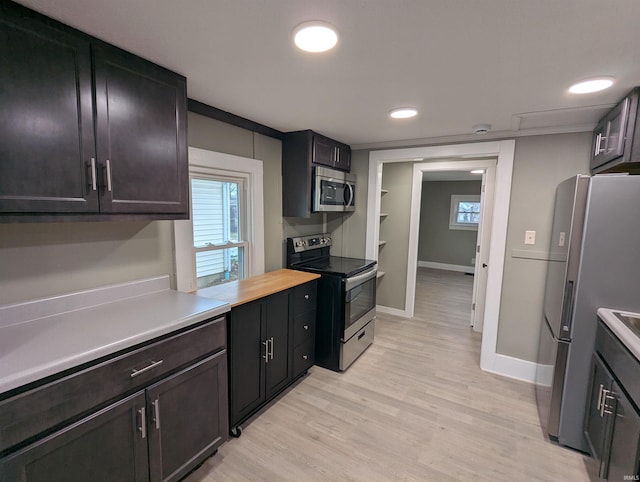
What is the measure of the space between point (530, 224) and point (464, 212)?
477 cm

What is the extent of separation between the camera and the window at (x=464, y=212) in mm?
6941

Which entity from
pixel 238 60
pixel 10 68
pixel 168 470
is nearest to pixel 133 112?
pixel 10 68

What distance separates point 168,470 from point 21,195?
54.2 inches

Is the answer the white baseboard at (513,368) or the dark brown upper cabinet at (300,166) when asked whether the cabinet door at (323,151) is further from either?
the white baseboard at (513,368)

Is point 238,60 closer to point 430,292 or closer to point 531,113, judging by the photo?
point 531,113

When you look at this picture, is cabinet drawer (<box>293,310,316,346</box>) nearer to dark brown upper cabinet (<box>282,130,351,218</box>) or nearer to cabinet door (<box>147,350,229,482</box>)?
cabinet door (<box>147,350,229,482</box>)

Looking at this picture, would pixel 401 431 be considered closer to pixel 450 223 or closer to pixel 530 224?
pixel 530 224

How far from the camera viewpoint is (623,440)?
55.0 inches

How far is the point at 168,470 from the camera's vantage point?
1.45 meters

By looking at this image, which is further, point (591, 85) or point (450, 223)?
point (450, 223)

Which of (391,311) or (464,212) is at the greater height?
(464,212)

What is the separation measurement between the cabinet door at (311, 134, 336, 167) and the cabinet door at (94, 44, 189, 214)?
1.37m

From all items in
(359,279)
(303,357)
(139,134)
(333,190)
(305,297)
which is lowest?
(303,357)

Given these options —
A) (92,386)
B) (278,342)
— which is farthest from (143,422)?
(278,342)
